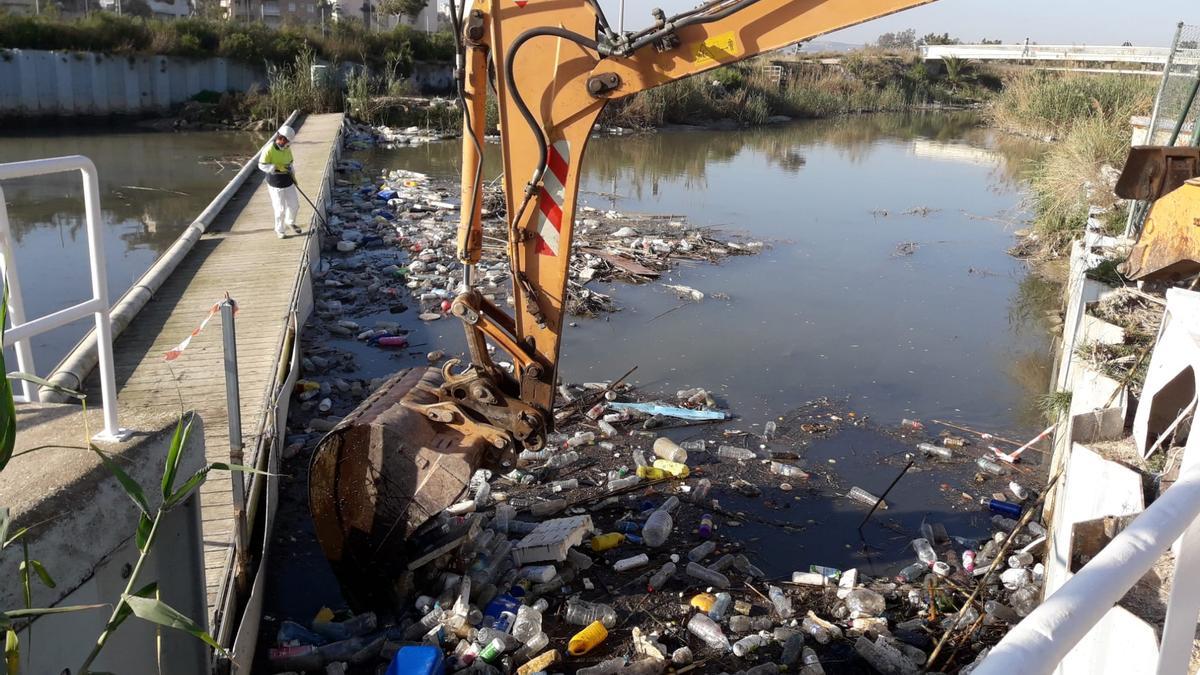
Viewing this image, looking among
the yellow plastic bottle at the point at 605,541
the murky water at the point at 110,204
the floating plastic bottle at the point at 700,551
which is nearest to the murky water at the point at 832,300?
the floating plastic bottle at the point at 700,551

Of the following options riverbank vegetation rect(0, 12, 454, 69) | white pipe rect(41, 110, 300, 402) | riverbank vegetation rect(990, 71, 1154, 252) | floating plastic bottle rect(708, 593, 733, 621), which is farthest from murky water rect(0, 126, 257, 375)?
riverbank vegetation rect(990, 71, 1154, 252)

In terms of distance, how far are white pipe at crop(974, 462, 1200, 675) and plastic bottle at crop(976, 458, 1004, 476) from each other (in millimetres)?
5620

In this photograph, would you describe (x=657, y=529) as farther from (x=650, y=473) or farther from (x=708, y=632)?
(x=708, y=632)

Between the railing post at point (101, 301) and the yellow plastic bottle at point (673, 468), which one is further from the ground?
the railing post at point (101, 301)

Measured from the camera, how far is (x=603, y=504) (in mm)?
6008

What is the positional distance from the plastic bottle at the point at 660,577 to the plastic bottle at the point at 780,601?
1.89 feet

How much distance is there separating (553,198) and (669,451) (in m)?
2.86

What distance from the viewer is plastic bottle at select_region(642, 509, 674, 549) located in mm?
5551

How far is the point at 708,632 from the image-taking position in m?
4.67

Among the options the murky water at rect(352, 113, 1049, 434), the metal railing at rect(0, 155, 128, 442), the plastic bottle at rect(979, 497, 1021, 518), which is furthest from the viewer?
the murky water at rect(352, 113, 1049, 434)

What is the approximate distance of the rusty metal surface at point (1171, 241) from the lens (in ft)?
20.3

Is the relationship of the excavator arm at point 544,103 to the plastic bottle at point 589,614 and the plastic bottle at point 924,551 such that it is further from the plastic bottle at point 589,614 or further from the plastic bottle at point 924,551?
the plastic bottle at point 924,551

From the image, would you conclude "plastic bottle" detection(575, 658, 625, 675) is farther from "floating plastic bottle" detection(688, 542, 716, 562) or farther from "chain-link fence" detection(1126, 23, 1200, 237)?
"chain-link fence" detection(1126, 23, 1200, 237)

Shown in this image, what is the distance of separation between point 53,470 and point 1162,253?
23.0ft
